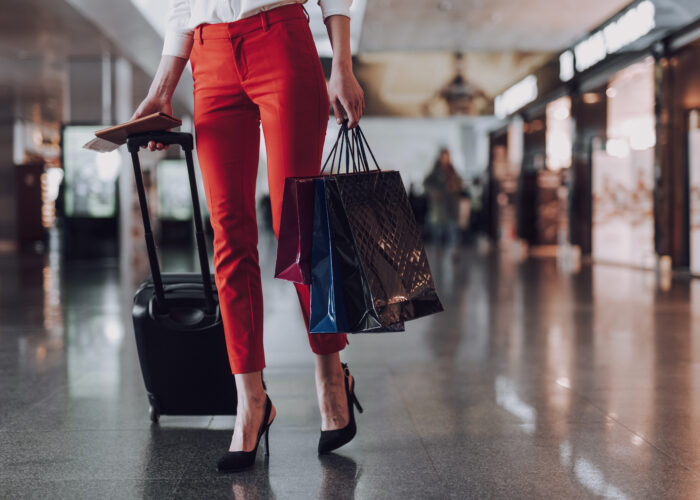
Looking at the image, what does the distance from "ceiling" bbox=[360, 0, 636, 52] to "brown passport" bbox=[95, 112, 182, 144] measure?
962 centimetres

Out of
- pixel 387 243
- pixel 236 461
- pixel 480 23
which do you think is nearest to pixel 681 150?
pixel 480 23

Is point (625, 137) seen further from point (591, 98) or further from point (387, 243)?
point (387, 243)

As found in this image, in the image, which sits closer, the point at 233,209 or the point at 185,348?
the point at 233,209

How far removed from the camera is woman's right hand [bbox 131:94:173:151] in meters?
1.80

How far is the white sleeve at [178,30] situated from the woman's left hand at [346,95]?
16.5 inches

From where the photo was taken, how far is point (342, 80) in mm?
1710

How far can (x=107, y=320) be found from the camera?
452cm

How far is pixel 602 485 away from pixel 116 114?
1215cm

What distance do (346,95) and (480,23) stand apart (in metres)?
11.2

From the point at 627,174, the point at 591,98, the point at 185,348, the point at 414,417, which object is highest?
the point at 591,98

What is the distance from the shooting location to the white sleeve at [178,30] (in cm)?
184

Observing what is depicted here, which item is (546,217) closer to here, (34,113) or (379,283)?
(34,113)

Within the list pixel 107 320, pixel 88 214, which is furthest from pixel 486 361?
pixel 88 214

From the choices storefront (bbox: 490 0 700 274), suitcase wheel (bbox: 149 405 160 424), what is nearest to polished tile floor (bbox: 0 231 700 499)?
suitcase wheel (bbox: 149 405 160 424)
